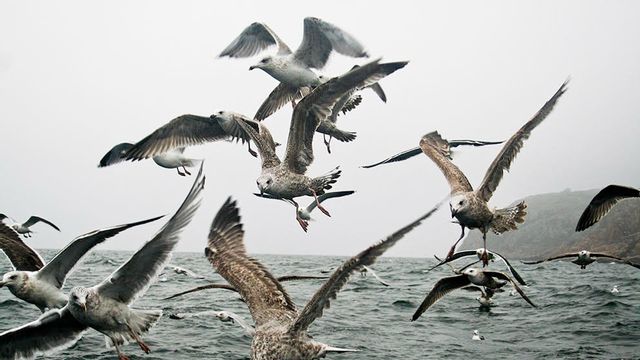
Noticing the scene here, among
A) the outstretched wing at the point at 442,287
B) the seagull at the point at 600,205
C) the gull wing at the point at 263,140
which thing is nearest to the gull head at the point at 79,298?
the gull wing at the point at 263,140

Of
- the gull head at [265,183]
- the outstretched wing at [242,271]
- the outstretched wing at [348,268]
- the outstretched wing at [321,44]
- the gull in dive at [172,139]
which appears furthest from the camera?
the gull in dive at [172,139]

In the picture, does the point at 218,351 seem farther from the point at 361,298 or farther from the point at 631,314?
the point at 631,314

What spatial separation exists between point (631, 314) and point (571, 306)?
1849 millimetres

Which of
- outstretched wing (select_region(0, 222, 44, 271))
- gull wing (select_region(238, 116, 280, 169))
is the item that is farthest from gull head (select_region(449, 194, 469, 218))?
outstretched wing (select_region(0, 222, 44, 271))

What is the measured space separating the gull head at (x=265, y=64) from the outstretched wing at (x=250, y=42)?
2.12 metres

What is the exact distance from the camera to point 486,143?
33.6 ft

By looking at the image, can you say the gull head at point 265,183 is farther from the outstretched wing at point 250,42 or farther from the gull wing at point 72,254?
the outstretched wing at point 250,42

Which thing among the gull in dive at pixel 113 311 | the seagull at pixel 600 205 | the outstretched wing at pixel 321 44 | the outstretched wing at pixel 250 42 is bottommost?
the gull in dive at pixel 113 311

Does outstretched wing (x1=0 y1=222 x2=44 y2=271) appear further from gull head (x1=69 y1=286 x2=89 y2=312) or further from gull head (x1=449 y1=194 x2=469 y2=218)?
gull head (x1=449 y1=194 x2=469 y2=218)

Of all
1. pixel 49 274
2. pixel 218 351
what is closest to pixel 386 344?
pixel 218 351

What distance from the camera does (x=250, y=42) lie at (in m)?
11.6

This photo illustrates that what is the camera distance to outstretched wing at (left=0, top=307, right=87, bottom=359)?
6.78 meters

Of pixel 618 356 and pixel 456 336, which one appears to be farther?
pixel 456 336

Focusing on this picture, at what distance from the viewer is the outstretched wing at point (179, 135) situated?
9.77 m
